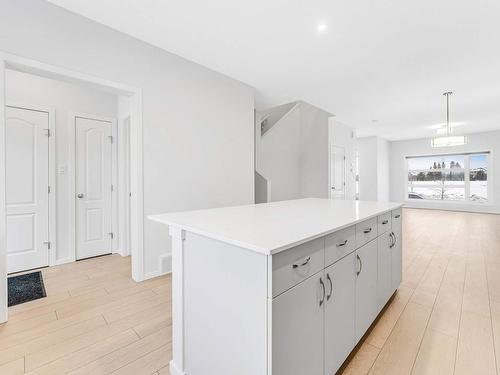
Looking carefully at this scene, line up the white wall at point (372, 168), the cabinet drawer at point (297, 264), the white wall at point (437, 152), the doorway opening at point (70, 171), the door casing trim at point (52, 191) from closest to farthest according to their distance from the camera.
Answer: the cabinet drawer at point (297, 264)
the doorway opening at point (70, 171)
the door casing trim at point (52, 191)
the white wall at point (437, 152)
the white wall at point (372, 168)

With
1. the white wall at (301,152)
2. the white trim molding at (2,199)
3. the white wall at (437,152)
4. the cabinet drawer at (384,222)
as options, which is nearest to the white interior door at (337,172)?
the white wall at (301,152)

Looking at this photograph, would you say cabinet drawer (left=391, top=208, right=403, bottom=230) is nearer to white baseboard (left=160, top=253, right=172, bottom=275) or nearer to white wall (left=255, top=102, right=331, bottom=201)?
white baseboard (left=160, top=253, right=172, bottom=275)

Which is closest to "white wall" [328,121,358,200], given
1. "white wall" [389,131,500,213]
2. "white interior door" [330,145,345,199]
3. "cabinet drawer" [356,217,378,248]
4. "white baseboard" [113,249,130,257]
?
"white interior door" [330,145,345,199]

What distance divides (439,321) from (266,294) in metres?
1.88

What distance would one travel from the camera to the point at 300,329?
3.53ft

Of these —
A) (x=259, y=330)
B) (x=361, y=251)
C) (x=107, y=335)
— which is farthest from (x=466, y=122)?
(x=107, y=335)

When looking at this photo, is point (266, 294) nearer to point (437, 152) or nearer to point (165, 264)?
point (165, 264)

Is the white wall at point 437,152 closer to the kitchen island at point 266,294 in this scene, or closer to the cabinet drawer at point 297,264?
the kitchen island at point 266,294

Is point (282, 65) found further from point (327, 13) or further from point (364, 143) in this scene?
point (364, 143)

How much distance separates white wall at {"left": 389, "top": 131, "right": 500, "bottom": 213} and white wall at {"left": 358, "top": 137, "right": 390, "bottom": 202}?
812 mm

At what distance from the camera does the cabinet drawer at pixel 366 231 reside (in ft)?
5.22

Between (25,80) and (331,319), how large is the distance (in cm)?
412

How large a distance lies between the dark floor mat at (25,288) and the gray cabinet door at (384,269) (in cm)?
305

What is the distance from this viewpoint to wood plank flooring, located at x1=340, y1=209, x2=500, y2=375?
1503 millimetres
